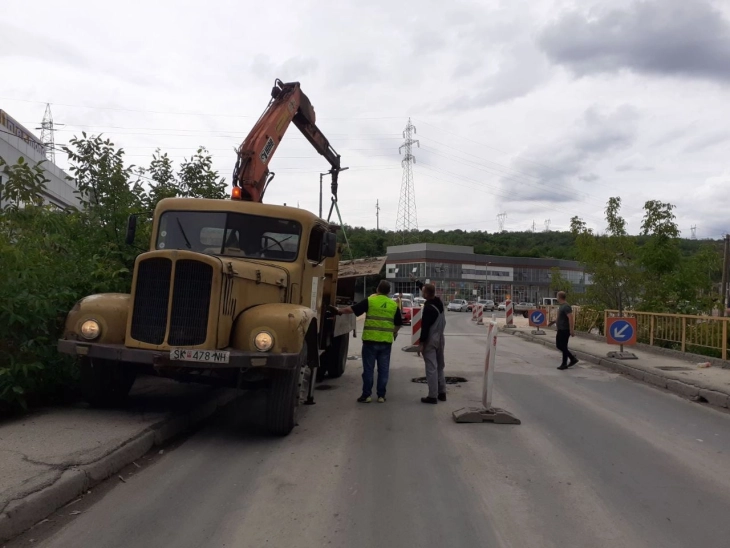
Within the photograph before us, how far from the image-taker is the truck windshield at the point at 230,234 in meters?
8.38

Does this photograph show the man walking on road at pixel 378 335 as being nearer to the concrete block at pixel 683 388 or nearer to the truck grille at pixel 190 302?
the truck grille at pixel 190 302

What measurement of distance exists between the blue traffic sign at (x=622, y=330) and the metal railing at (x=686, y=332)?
1.41 m

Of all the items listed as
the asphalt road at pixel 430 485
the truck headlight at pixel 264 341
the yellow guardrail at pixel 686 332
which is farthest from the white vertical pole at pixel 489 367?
the yellow guardrail at pixel 686 332

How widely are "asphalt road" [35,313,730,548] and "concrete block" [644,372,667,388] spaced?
9.68 ft

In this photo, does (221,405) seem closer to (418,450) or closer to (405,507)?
(418,450)

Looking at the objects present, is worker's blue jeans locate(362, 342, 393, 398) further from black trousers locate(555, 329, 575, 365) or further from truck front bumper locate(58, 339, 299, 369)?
black trousers locate(555, 329, 575, 365)

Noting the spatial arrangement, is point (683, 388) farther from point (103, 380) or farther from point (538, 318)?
point (538, 318)

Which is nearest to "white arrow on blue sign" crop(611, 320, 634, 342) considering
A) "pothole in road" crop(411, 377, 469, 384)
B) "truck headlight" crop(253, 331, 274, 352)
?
"pothole in road" crop(411, 377, 469, 384)

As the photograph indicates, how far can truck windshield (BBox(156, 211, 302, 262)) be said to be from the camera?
8.38 metres

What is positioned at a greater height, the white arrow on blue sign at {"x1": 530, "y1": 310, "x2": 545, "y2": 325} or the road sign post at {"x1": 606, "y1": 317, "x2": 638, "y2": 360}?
the white arrow on blue sign at {"x1": 530, "y1": 310, "x2": 545, "y2": 325}

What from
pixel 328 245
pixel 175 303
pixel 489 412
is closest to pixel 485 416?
pixel 489 412

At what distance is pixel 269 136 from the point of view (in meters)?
10.9

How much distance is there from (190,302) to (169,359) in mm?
619

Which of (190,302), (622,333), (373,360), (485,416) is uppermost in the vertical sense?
(190,302)
